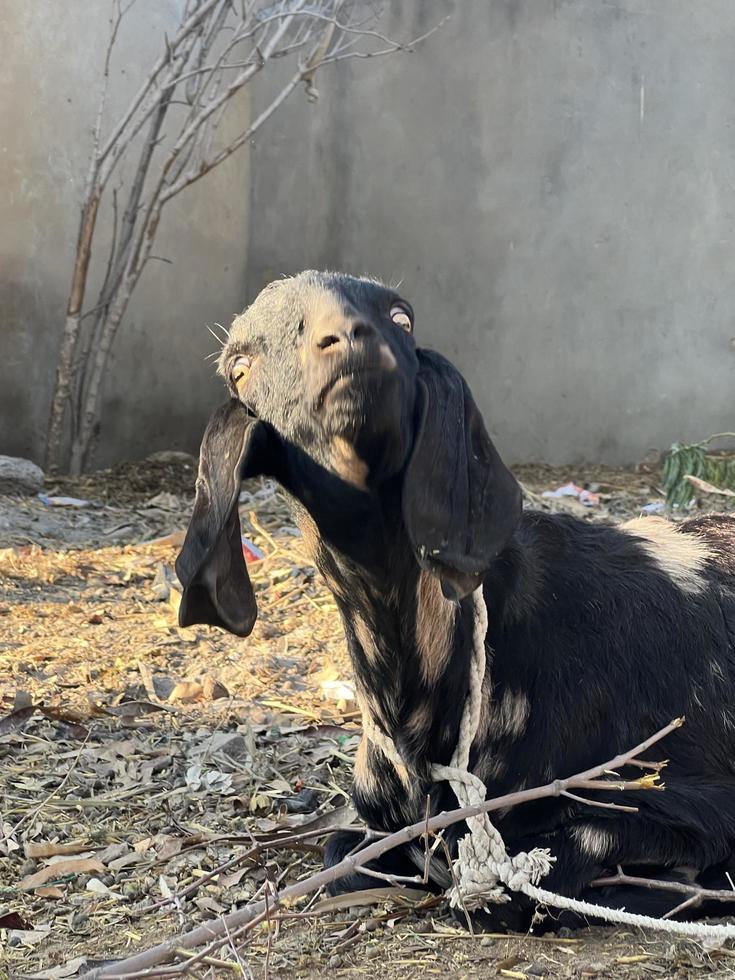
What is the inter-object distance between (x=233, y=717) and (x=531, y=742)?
1.53 metres

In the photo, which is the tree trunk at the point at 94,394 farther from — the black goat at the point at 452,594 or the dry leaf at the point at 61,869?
the black goat at the point at 452,594

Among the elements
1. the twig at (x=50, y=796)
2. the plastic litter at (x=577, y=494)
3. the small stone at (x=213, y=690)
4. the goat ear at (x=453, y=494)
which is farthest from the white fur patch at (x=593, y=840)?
the plastic litter at (x=577, y=494)

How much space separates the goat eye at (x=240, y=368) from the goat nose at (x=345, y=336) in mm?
244

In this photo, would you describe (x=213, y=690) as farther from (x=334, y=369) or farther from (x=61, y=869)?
(x=334, y=369)

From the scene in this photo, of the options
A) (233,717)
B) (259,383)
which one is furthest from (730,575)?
(233,717)

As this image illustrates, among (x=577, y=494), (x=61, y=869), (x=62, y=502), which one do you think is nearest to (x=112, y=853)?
(x=61, y=869)

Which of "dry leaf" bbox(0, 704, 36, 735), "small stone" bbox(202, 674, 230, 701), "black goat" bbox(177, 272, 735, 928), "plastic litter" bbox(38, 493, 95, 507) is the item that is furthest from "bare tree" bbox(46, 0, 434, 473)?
"black goat" bbox(177, 272, 735, 928)

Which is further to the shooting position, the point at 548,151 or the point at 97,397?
the point at 548,151

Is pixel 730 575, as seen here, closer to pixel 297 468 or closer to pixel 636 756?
pixel 636 756

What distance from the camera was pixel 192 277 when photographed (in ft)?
31.1

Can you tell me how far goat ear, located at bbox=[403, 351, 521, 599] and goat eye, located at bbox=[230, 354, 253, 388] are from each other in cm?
34

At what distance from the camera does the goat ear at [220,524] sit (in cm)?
237

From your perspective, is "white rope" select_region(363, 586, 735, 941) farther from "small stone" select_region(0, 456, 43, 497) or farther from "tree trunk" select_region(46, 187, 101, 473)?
"tree trunk" select_region(46, 187, 101, 473)

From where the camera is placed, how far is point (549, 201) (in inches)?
381
